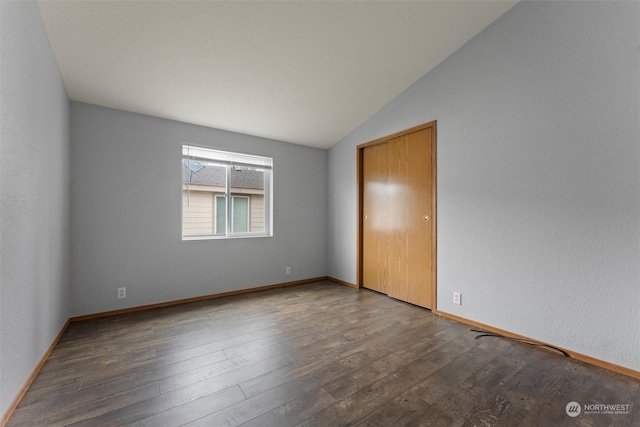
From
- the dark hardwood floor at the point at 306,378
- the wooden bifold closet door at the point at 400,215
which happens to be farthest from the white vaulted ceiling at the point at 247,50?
the dark hardwood floor at the point at 306,378

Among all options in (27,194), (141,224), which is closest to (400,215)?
(141,224)

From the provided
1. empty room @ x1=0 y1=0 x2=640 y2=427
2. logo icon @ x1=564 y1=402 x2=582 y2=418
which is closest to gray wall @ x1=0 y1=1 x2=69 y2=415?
empty room @ x1=0 y1=0 x2=640 y2=427

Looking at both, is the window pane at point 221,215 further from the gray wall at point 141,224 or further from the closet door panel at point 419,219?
the closet door panel at point 419,219

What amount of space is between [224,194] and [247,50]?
192cm

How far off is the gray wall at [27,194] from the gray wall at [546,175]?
3.27 metres

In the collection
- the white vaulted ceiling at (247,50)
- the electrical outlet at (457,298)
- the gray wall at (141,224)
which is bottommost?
the electrical outlet at (457,298)

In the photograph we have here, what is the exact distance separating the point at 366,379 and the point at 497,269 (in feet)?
5.36

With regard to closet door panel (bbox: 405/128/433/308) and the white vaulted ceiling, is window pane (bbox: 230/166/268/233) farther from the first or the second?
closet door panel (bbox: 405/128/433/308)

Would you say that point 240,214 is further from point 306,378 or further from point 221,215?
point 306,378

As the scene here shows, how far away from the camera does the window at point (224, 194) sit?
3.36m

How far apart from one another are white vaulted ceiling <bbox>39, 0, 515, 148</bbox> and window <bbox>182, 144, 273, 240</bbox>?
1.70 ft

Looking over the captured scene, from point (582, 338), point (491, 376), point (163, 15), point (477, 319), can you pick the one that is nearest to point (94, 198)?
point (163, 15)

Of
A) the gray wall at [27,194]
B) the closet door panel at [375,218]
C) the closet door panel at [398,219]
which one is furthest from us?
the closet door panel at [375,218]

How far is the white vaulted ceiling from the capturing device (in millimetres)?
1921
